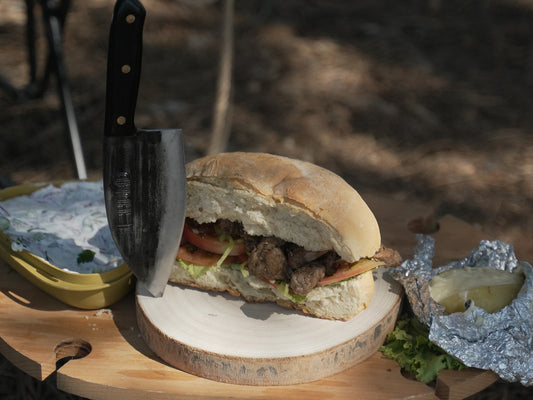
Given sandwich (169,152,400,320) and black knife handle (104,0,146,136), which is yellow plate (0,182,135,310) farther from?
black knife handle (104,0,146,136)

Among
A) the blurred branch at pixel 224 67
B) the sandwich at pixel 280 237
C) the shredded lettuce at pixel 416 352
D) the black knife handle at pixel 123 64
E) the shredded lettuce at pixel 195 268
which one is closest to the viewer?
the black knife handle at pixel 123 64

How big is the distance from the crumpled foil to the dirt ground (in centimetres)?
294

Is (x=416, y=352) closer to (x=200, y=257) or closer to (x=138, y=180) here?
(x=200, y=257)

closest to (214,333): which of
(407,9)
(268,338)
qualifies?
(268,338)

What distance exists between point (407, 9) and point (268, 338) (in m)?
7.17

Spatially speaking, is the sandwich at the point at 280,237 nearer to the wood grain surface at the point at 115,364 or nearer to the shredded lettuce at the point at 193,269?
the shredded lettuce at the point at 193,269

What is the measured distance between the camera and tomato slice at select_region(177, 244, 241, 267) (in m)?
2.61

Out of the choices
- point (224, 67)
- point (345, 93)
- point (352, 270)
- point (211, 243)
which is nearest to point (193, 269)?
point (211, 243)

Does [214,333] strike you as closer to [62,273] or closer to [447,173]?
[62,273]

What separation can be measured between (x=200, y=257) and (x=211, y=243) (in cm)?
8

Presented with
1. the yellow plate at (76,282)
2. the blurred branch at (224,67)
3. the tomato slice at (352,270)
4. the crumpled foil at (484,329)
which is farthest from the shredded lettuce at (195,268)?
the blurred branch at (224,67)

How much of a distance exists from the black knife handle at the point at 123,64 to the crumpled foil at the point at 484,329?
1.26 meters

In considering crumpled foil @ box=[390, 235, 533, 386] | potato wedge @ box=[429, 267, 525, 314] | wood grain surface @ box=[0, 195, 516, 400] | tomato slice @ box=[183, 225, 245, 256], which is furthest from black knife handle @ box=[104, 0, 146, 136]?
potato wedge @ box=[429, 267, 525, 314]

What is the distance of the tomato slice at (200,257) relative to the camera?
2.61m
